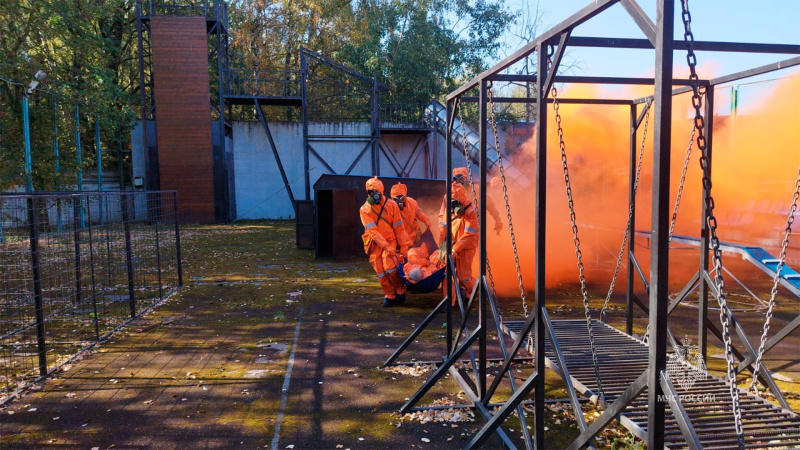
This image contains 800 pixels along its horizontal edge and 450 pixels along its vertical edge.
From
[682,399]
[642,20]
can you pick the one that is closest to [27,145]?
[682,399]

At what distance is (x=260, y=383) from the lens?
5.27 meters

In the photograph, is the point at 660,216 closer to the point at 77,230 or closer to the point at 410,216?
the point at 77,230

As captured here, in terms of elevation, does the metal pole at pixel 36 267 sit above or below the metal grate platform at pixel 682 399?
above

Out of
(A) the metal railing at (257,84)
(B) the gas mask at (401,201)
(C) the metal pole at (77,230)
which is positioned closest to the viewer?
(C) the metal pole at (77,230)

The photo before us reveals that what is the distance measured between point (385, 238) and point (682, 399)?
16.8 ft

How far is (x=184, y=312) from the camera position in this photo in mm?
8180

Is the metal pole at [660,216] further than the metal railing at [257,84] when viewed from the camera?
No

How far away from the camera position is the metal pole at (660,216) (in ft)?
6.89

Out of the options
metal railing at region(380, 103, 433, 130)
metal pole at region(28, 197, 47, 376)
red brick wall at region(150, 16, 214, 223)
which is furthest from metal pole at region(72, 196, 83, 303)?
metal railing at region(380, 103, 433, 130)

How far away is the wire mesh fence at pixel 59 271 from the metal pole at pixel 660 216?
5.17 meters

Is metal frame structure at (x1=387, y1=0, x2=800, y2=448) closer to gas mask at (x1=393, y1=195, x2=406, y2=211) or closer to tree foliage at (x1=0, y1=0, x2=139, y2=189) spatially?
gas mask at (x1=393, y1=195, x2=406, y2=211)

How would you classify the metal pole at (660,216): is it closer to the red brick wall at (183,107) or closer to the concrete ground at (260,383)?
the concrete ground at (260,383)

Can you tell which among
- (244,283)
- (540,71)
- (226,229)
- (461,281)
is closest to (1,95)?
(226,229)

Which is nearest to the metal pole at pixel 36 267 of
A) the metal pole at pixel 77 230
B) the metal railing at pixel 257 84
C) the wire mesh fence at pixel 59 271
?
the wire mesh fence at pixel 59 271
